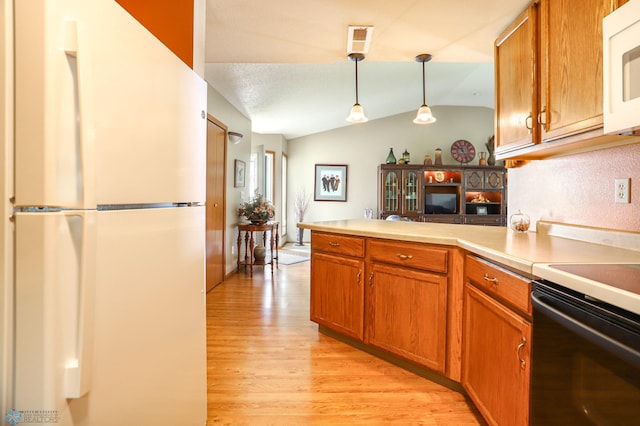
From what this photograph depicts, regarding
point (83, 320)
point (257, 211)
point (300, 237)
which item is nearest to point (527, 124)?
point (83, 320)

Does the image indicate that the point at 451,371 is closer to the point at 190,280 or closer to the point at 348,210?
the point at 190,280

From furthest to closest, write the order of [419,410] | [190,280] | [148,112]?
[419,410] < [190,280] < [148,112]

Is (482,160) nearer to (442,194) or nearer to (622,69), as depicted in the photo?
(442,194)

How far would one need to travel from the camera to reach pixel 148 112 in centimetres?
103

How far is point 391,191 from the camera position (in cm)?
712

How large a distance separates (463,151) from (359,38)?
5878 millimetres

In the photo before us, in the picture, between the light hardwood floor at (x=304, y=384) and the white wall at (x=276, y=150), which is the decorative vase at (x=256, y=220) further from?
the white wall at (x=276, y=150)

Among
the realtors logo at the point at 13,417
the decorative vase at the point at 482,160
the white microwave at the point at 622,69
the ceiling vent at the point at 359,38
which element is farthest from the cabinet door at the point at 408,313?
the decorative vase at the point at 482,160

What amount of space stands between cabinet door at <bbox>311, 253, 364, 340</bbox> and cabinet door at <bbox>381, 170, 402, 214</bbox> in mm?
4567

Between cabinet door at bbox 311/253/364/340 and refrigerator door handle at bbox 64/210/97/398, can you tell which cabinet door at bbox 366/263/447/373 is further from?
refrigerator door handle at bbox 64/210/97/398

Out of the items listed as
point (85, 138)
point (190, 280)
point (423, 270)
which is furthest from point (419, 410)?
point (85, 138)

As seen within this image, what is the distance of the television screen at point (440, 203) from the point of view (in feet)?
23.2

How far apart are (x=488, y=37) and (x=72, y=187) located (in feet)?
8.38

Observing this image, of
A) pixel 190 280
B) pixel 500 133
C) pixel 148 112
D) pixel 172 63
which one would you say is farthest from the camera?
pixel 500 133
